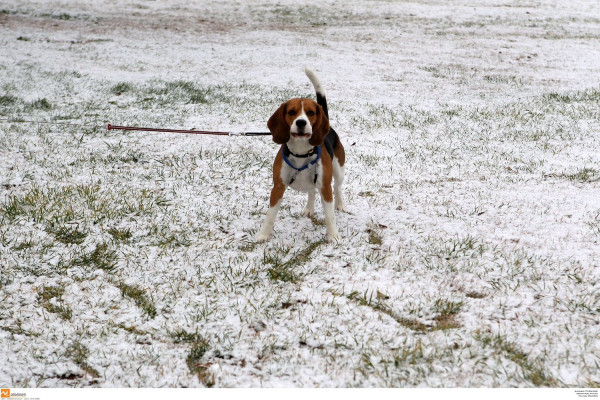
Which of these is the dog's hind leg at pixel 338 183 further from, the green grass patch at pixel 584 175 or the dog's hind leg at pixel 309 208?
the green grass patch at pixel 584 175

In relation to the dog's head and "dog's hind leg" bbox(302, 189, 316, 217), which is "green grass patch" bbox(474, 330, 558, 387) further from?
"dog's hind leg" bbox(302, 189, 316, 217)

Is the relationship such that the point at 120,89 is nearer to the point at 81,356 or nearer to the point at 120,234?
the point at 120,234

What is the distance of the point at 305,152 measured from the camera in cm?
452

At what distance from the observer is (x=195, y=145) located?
26.2ft

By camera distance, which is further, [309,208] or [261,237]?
[309,208]

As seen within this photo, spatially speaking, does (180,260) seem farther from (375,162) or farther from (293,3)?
(293,3)

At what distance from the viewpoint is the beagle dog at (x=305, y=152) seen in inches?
170

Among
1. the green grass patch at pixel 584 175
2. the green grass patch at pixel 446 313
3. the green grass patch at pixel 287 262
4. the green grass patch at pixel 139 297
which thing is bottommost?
the green grass patch at pixel 139 297

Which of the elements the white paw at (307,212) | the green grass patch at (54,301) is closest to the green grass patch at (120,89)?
the white paw at (307,212)

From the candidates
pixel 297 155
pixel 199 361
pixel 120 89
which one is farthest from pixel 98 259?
pixel 120 89

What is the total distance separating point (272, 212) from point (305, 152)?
750 millimetres

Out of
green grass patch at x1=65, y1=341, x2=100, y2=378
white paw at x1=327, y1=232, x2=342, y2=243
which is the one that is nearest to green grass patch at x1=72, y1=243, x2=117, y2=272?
Answer: green grass patch at x1=65, y1=341, x2=100, y2=378

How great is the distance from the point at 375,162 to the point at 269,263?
11.1 feet
